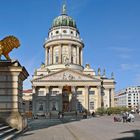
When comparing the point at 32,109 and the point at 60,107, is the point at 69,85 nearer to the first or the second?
the point at 60,107

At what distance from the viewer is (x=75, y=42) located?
358 ft

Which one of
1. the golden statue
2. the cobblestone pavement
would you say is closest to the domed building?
the cobblestone pavement

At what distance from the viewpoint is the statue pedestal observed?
20516 mm

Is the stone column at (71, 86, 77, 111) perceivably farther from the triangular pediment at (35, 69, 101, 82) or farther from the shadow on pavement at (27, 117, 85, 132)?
the shadow on pavement at (27, 117, 85, 132)

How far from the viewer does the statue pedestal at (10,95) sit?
2052 centimetres

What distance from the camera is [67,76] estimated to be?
3760 inches

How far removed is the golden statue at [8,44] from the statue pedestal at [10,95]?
65 cm

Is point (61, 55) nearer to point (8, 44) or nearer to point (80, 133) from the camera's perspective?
point (80, 133)

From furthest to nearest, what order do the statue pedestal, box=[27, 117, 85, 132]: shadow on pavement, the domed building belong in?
the domed building → box=[27, 117, 85, 132]: shadow on pavement → the statue pedestal

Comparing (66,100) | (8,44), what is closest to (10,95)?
(8,44)

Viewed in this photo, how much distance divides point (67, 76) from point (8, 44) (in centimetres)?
7437

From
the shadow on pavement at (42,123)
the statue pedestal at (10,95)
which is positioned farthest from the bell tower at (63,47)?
the statue pedestal at (10,95)

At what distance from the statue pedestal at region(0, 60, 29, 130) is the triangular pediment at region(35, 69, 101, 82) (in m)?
73.7

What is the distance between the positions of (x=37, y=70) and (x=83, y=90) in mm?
16861
